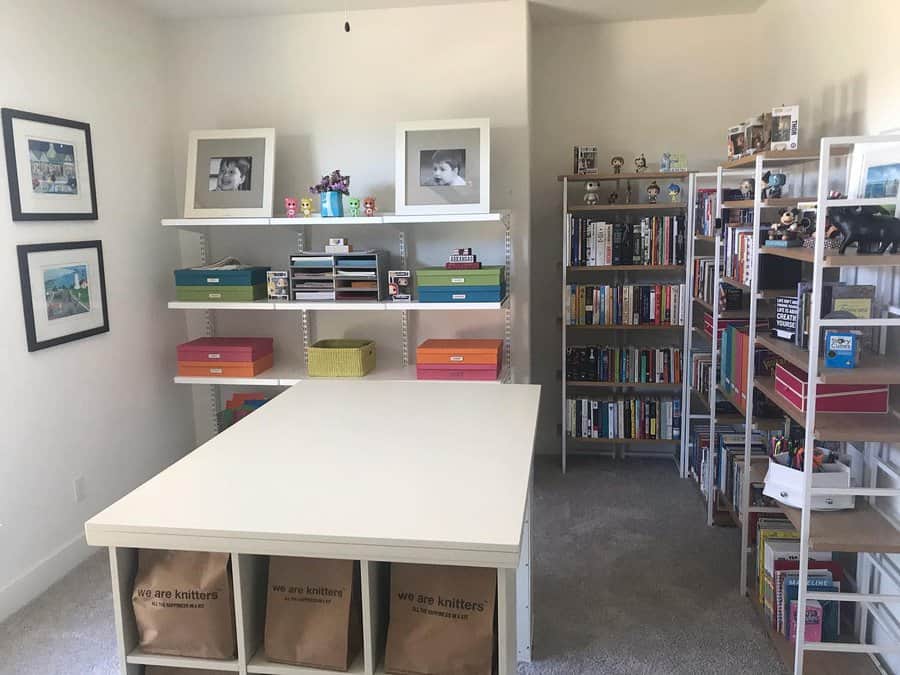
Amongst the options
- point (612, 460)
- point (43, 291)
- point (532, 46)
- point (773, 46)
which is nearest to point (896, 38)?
point (773, 46)

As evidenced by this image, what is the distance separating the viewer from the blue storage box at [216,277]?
362cm

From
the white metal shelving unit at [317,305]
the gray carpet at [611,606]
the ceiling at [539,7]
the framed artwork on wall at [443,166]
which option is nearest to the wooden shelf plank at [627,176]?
the white metal shelving unit at [317,305]

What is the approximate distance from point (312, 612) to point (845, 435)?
1542 millimetres

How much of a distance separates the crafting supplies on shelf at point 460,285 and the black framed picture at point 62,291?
4.79 ft

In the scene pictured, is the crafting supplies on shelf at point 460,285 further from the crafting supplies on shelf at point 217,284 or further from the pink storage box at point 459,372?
the crafting supplies on shelf at point 217,284

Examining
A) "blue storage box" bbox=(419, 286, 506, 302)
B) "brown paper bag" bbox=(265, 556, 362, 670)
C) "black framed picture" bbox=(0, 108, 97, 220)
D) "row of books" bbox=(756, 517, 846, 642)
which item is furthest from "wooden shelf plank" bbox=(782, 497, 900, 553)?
"black framed picture" bbox=(0, 108, 97, 220)

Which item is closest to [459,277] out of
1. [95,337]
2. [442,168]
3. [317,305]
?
[442,168]

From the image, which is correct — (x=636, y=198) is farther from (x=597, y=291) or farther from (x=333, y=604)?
(x=333, y=604)

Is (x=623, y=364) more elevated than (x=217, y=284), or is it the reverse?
(x=217, y=284)

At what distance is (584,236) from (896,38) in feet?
5.80

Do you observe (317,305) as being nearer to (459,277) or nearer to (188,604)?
(459,277)

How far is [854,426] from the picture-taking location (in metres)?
2.11

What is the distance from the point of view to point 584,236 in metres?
3.86

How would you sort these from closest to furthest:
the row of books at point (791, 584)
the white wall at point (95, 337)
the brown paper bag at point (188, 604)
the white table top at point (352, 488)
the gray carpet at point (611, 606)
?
the white table top at point (352, 488) → the brown paper bag at point (188, 604) → the row of books at point (791, 584) → the gray carpet at point (611, 606) → the white wall at point (95, 337)
